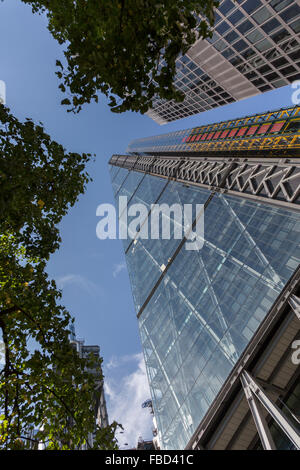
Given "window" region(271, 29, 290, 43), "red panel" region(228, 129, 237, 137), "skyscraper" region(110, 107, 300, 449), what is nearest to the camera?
"skyscraper" region(110, 107, 300, 449)

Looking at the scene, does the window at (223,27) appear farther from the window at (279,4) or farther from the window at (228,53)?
the window at (279,4)

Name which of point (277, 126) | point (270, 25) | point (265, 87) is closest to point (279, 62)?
point (270, 25)

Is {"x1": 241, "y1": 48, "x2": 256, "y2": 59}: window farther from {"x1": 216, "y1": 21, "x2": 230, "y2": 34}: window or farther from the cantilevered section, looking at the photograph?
the cantilevered section

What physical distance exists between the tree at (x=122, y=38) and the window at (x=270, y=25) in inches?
1211

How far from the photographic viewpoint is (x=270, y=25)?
29.3 metres

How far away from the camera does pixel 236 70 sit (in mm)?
39188

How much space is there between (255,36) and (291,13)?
5.22 m

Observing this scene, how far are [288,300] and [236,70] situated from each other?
38077 mm

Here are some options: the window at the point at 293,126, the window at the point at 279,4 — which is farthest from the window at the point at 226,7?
the window at the point at 293,126

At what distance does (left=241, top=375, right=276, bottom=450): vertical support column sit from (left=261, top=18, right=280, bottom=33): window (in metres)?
33.8

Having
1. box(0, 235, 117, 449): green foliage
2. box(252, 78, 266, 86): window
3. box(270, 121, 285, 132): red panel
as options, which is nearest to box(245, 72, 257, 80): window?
box(252, 78, 266, 86): window

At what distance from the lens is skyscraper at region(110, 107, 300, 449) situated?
1237 cm

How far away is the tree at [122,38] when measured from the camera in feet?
17.7

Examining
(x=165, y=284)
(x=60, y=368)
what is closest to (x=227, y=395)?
(x=60, y=368)
